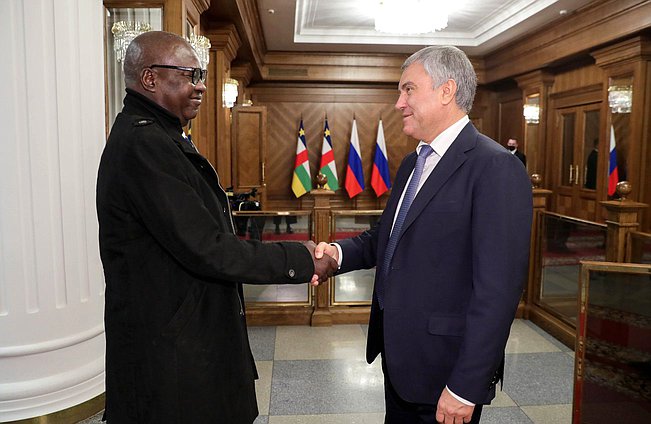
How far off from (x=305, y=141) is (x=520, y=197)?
8.46 metres

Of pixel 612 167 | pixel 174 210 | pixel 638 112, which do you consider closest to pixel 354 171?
pixel 612 167

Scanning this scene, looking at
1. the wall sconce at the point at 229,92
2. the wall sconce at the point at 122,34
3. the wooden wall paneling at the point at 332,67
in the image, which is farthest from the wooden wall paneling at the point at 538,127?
the wall sconce at the point at 122,34

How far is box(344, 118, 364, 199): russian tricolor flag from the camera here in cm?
967

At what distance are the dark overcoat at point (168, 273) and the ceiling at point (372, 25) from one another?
16.4ft

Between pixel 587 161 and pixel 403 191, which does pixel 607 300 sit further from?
pixel 587 161

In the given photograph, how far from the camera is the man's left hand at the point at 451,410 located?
1412 mm

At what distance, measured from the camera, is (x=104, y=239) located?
1.40 m

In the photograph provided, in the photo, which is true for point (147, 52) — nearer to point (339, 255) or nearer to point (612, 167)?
point (339, 255)

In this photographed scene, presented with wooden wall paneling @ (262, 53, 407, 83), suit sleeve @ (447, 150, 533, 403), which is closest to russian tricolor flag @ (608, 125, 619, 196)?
wooden wall paneling @ (262, 53, 407, 83)

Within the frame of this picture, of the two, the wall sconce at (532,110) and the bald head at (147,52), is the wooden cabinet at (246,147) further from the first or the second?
the bald head at (147,52)

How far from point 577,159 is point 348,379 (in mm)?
5579

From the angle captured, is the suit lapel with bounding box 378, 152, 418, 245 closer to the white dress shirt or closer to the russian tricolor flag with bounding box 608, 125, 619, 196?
the white dress shirt

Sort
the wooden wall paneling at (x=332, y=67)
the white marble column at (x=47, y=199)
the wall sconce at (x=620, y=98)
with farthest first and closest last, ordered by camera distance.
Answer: the wooden wall paneling at (x=332, y=67) → the wall sconce at (x=620, y=98) → the white marble column at (x=47, y=199)

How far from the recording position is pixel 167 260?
4.55 ft
